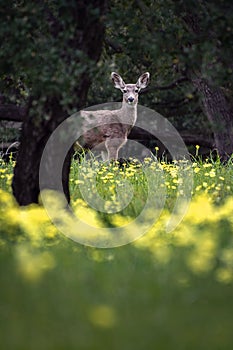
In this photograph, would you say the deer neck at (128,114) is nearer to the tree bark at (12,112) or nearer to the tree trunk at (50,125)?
the tree bark at (12,112)

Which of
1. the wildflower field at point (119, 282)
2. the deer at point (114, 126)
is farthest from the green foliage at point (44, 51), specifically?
the deer at point (114, 126)

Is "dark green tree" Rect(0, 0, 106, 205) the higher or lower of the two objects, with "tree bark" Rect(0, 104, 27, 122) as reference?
higher

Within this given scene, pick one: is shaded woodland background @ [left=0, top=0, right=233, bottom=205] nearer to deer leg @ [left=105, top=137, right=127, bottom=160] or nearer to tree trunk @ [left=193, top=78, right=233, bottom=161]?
deer leg @ [left=105, top=137, right=127, bottom=160]

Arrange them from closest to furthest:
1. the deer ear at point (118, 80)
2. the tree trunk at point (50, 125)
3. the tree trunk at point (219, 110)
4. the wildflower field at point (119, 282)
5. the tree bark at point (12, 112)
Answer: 1. the wildflower field at point (119, 282)
2. the tree trunk at point (50, 125)
3. the deer ear at point (118, 80)
4. the tree trunk at point (219, 110)
5. the tree bark at point (12, 112)

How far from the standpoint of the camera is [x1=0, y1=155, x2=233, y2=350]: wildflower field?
4883 mm

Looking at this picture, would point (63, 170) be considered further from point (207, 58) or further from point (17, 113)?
point (17, 113)

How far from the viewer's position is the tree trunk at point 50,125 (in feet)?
27.4

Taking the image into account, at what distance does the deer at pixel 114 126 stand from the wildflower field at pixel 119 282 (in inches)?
154

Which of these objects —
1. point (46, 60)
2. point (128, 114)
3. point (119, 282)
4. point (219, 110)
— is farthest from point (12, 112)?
point (119, 282)

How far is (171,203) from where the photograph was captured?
9.68 m

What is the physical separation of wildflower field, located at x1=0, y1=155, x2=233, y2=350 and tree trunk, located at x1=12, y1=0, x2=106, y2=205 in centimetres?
25

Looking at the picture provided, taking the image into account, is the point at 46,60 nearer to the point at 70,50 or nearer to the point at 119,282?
the point at 70,50

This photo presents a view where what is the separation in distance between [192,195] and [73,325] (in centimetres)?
532

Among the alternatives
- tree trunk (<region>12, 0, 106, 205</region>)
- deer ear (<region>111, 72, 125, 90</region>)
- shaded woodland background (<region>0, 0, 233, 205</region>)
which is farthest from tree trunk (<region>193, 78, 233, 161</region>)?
tree trunk (<region>12, 0, 106, 205</region>)
